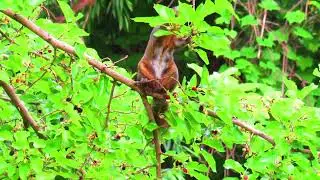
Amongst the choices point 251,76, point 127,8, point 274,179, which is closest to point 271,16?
point 251,76

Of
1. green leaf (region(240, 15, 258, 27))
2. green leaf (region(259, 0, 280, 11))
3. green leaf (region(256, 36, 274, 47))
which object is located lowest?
green leaf (region(256, 36, 274, 47))

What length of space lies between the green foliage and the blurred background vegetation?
6.36ft

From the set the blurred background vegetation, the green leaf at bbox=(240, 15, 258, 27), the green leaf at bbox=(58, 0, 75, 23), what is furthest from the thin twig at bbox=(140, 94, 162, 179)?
the green leaf at bbox=(240, 15, 258, 27)

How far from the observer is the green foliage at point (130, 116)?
1530mm

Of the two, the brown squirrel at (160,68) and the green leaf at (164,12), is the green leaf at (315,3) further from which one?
the green leaf at (164,12)

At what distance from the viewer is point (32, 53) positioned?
1942 millimetres

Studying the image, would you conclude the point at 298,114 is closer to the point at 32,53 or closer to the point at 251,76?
the point at 32,53

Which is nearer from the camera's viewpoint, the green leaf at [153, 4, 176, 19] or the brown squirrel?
the green leaf at [153, 4, 176, 19]

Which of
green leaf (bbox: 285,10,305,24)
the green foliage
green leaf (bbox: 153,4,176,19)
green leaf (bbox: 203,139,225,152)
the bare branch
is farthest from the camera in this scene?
green leaf (bbox: 285,10,305,24)

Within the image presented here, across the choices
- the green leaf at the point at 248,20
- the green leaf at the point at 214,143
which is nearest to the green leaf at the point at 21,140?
the green leaf at the point at 214,143

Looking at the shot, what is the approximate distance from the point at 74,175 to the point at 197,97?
0.51m

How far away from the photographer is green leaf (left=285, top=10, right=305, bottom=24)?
3.92 metres

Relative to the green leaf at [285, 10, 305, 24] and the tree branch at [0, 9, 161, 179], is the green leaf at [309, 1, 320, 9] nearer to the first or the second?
the green leaf at [285, 10, 305, 24]

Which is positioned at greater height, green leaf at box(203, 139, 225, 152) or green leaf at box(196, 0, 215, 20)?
green leaf at box(196, 0, 215, 20)
